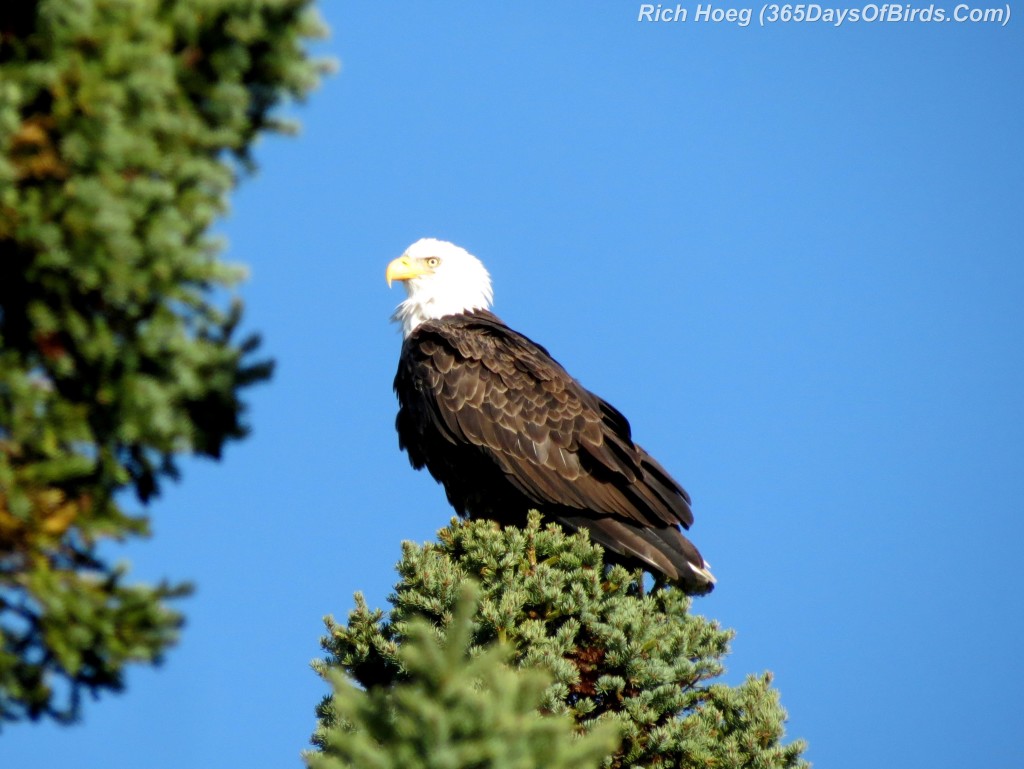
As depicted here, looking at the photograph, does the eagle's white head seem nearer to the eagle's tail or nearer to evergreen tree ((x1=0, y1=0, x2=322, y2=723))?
the eagle's tail

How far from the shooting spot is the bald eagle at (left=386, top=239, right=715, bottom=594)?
8570 mm

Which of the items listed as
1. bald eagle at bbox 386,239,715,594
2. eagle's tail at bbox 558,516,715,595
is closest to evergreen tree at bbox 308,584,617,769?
eagle's tail at bbox 558,516,715,595

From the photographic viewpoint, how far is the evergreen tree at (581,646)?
606cm

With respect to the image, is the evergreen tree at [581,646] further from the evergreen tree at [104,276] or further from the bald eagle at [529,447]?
the evergreen tree at [104,276]

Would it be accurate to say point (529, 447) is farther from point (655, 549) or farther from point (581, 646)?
point (581, 646)

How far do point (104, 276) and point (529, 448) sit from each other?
5.71m

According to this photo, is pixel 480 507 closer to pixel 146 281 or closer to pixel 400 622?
pixel 400 622

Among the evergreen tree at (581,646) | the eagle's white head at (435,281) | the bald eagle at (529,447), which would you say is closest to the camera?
the evergreen tree at (581,646)

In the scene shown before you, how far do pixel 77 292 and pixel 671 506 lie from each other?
235 inches

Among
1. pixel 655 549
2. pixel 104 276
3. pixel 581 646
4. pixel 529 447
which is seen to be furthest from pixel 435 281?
pixel 104 276

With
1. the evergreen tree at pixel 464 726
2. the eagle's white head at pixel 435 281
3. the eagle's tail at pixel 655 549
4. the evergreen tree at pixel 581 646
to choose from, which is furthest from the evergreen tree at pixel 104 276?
the eagle's white head at pixel 435 281

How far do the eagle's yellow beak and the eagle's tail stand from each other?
2413mm

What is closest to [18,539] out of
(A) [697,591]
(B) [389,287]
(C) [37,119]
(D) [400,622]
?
(C) [37,119]

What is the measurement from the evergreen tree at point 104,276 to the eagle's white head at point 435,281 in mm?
6393
